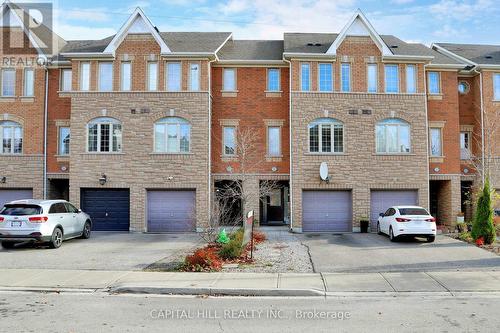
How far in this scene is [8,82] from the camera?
24.5 m

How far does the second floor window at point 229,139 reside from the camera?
23.9 meters

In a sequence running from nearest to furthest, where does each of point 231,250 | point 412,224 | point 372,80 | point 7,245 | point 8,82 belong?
1. point 231,250
2. point 7,245
3. point 412,224
4. point 372,80
5. point 8,82

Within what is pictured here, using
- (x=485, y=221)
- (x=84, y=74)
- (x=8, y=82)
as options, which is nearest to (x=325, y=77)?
(x=485, y=221)

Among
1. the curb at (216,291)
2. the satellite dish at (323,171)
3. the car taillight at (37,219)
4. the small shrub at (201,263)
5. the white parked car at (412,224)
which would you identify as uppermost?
the satellite dish at (323,171)

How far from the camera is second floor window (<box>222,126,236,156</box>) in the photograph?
2387cm

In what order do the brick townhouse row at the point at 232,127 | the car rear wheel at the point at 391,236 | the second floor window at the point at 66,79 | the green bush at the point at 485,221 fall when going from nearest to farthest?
the green bush at the point at 485,221
the car rear wheel at the point at 391,236
the brick townhouse row at the point at 232,127
the second floor window at the point at 66,79

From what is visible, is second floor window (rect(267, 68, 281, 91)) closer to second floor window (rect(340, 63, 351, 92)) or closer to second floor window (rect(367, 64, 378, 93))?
second floor window (rect(340, 63, 351, 92))

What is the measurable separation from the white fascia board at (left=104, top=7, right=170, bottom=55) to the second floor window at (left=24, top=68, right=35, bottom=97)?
491 centimetres

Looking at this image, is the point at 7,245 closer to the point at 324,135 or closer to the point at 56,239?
the point at 56,239

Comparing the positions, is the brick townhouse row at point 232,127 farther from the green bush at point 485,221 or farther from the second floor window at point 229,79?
the green bush at point 485,221

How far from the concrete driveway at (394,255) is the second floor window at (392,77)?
819cm

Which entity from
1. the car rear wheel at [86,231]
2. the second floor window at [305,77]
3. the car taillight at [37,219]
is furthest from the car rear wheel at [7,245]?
the second floor window at [305,77]

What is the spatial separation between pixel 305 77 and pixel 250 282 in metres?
14.7

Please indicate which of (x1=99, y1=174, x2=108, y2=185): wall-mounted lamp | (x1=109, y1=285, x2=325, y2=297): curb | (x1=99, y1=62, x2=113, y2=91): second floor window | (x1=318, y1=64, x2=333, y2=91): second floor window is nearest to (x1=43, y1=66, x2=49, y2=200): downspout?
(x1=99, y1=62, x2=113, y2=91): second floor window
